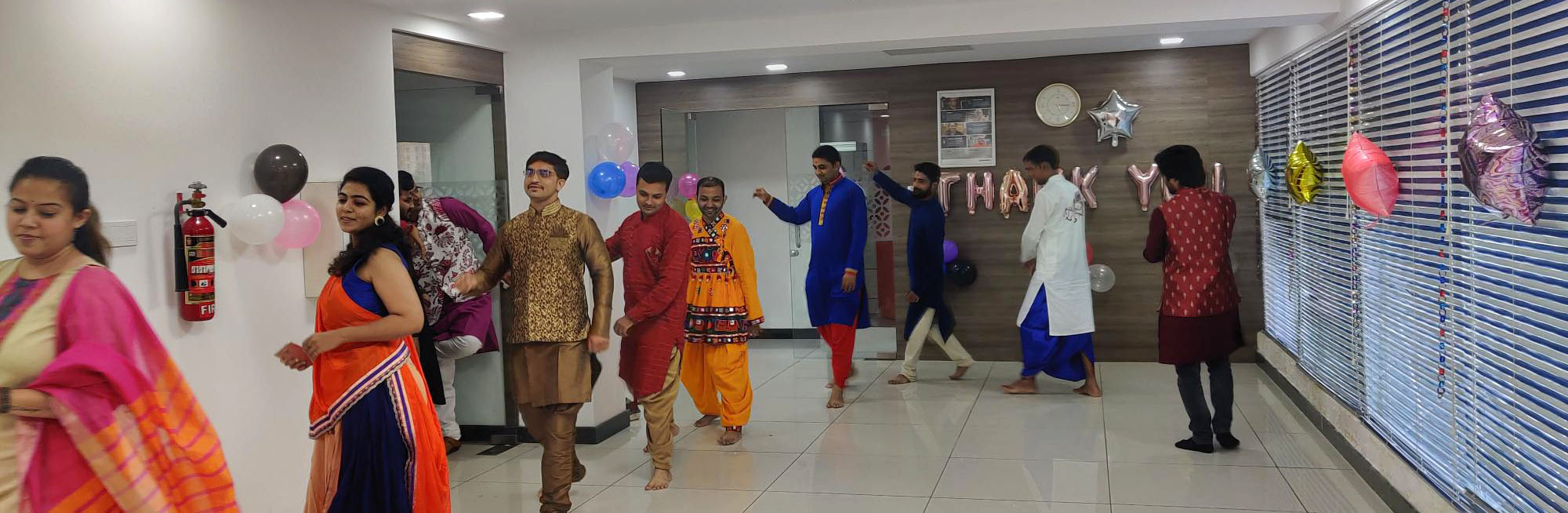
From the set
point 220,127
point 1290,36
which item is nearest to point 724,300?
point 220,127

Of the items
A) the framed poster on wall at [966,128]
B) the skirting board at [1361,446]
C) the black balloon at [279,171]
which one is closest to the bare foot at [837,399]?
the framed poster on wall at [966,128]

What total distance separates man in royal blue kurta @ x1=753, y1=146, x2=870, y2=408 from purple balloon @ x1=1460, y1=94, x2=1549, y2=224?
12.0ft

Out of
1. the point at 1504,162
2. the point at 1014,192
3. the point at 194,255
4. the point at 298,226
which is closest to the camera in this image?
the point at 1504,162

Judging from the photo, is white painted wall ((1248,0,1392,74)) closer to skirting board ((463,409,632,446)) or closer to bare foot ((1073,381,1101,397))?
bare foot ((1073,381,1101,397))

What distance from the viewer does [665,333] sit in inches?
190

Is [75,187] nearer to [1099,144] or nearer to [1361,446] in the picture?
[1361,446]

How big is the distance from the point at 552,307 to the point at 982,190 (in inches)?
178

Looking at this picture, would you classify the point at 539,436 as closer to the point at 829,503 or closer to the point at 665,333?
the point at 665,333

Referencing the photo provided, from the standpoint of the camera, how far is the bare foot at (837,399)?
664 centimetres

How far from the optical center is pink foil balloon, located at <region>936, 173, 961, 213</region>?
8.02 meters

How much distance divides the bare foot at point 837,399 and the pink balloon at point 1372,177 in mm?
3299

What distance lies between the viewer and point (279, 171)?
13.8ft

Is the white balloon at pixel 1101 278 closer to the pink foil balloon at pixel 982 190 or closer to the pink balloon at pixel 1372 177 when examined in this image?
the pink foil balloon at pixel 982 190

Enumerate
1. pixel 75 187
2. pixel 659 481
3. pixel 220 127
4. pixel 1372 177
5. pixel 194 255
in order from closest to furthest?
pixel 75 187
pixel 194 255
pixel 1372 177
pixel 220 127
pixel 659 481
